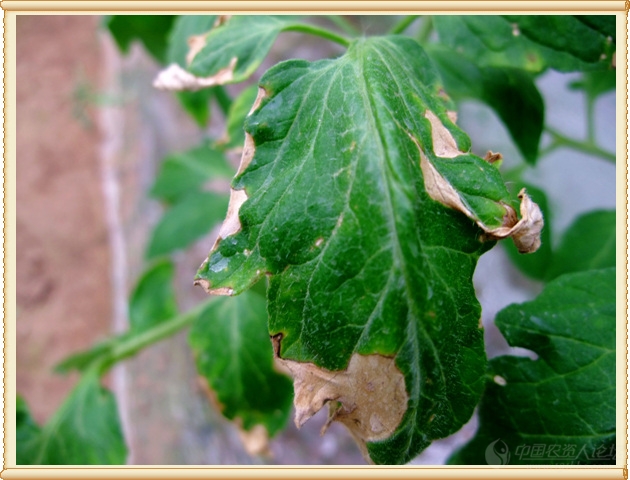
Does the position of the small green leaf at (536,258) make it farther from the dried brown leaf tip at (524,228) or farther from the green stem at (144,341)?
the green stem at (144,341)

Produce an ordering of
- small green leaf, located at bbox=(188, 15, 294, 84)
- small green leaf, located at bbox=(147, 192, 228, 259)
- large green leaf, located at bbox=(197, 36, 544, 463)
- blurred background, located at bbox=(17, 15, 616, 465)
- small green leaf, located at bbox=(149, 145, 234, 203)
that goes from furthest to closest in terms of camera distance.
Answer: blurred background, located at bbox=(17, 15, 616, 465) → small green leaf, located at bbox=(149, 145, 234, 203) → small green leaf, located at bbox=(147, 192, 228, 259) → small green leaf, located at bbox=(188, 15, 294, 84) → large green leaf, located at bbox=(197, 36, 544, 463)

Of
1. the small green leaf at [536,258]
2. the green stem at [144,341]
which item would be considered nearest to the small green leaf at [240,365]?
the green stem at [144,341]

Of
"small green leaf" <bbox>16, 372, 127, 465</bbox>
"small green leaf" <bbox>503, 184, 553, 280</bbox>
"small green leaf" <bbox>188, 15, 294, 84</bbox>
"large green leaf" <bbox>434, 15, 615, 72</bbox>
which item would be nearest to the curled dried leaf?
"small green leaf" <bbox>188, 15, 294, 84</bbox>

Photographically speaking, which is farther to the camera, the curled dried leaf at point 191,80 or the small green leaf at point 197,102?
the small green leaf at point 197,102

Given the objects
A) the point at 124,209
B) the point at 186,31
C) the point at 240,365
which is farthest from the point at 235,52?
the point at 124,209

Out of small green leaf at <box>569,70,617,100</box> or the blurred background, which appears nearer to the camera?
small green leaf at <box>569,70,617,100</box>

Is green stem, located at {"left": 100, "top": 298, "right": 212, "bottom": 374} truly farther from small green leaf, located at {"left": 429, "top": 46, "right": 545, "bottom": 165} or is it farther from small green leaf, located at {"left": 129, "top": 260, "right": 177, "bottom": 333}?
small green leaf, located at {"left": 429, "top": 46, "right": 545, "bottom": 165}

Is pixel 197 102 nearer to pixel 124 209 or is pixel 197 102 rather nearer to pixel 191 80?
pixel 191 80
